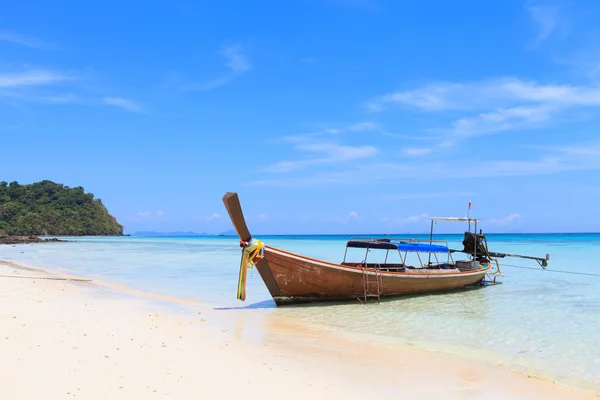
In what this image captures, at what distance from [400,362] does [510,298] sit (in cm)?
978

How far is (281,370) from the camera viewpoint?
21.2 ft

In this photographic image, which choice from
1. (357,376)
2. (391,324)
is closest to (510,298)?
(391,324)

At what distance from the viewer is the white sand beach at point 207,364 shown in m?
5.12

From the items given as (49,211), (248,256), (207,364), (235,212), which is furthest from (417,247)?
(49,211)

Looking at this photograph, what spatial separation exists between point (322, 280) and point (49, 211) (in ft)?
327

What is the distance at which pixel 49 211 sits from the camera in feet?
321

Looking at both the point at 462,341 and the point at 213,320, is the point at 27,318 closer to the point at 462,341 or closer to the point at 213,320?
the point at 213,320

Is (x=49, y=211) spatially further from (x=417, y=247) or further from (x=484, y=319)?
(x=484, y=319)

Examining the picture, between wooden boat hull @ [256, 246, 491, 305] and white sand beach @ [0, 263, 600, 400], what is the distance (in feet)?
7.08

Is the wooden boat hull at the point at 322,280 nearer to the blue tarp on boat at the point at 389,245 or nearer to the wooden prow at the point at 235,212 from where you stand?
the blue tarp on boat at the point at 389,245

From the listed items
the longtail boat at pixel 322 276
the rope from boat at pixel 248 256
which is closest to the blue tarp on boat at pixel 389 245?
the longtail boat at pixel 322 276

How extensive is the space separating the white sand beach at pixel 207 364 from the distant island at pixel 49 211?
8739cm

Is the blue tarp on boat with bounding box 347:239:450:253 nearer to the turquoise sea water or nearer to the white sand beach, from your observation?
the turquoise sea water

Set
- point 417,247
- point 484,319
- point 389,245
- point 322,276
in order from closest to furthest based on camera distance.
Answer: point 484,319
point 322,276
point 389,245
point 417,247
